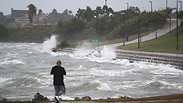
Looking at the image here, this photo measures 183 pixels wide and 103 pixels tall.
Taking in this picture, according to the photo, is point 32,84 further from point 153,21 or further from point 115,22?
point 115,22

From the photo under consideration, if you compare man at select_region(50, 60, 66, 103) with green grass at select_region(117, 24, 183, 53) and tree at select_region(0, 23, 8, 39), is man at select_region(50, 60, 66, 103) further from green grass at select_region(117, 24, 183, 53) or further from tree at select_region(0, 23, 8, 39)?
tree at select_region(0, 23, 8, 39)

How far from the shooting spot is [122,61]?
31.5m

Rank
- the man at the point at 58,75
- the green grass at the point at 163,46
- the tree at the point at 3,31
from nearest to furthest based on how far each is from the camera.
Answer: the man at the point at 58,75 → the green grass at the point at 163,46 → the tree at the point at 3,31

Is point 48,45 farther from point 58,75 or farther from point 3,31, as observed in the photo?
point 58,75

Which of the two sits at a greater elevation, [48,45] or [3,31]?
[3,31]

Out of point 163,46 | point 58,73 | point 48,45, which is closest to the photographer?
point 58,73

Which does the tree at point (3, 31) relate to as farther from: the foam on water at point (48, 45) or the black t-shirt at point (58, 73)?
the black t-shirt at point (58, 73)

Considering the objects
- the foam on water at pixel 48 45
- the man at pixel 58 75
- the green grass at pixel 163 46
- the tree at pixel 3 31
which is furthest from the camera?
the tree at pixel 3 31

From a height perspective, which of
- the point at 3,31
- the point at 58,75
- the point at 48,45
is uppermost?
the point at 3,31

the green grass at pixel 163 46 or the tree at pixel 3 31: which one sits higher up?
the tree at pixel 3 31

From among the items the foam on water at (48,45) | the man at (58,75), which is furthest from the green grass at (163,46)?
the foam on water at (48,45)

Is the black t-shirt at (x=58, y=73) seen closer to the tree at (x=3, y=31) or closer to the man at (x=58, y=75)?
the man at (x=58, y=75)

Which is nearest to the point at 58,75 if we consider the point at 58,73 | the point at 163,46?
the point at 58,73

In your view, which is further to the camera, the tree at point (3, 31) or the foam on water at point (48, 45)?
the tree at point (3, 31)
